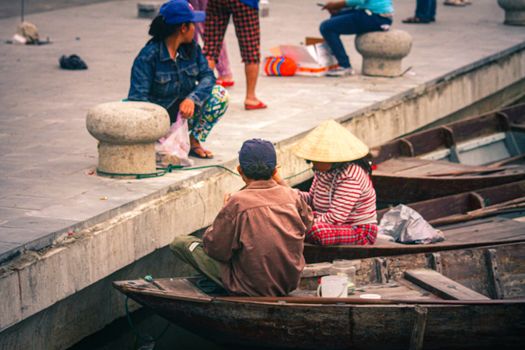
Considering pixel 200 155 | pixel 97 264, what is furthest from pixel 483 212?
pixel 97 264

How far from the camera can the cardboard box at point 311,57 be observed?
1200 centimetres

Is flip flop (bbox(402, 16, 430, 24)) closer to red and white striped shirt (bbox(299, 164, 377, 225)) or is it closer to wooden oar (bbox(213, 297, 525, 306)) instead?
red and white striped shirt (bbox(299, 164, 377, 225))

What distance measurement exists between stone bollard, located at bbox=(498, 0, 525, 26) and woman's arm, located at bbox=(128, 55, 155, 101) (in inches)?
379

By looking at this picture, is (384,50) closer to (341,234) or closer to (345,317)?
(341,234)

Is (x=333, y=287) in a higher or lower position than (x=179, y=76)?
lower

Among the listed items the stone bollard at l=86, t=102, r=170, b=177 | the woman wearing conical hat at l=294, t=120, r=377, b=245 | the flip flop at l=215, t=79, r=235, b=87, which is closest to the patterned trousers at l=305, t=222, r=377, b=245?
the woman wearing conical hat at l=294, t=120, r=377, b=245

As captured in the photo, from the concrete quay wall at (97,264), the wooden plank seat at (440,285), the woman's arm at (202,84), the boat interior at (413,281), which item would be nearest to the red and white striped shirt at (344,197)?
the boat interior at (413,281)

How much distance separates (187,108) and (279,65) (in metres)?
4.50

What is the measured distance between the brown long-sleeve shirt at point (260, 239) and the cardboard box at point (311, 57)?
6204mm

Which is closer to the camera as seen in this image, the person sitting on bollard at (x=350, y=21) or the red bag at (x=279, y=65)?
the person sitting on bollard at (x=350, y=21)

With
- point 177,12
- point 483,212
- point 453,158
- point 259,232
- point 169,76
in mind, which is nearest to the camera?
point 259,232

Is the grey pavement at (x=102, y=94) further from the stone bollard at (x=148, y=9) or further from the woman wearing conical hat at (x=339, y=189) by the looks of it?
the woman wearing conical hat at (x=339, y=189)

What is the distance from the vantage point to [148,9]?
1592 cm

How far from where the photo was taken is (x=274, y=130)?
29.7 ft
